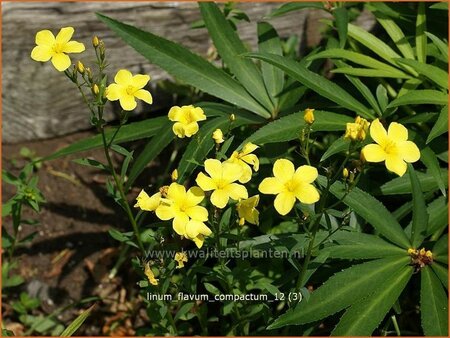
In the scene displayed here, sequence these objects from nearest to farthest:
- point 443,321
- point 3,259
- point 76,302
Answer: point 443,321 → point 76,302 → point 3,259

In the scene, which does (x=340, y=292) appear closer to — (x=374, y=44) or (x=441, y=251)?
(x=441, y=251)

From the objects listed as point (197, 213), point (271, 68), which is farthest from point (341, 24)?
point (197, 213)

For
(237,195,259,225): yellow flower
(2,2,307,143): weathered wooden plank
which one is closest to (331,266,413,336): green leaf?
(237,195,259,225): yellow flower

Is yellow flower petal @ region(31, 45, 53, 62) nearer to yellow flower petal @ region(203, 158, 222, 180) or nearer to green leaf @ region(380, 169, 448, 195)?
yellow flower petal @ region(203, 158, 222, 180)

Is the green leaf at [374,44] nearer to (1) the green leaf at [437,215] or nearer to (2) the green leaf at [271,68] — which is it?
(2) the green leaf at [271,68]

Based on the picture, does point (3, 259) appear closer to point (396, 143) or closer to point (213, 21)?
point (213, 21)

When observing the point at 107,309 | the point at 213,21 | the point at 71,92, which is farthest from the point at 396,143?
the point at 71,92

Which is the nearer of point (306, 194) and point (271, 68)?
point (306, 194)
